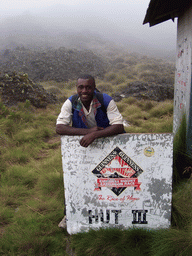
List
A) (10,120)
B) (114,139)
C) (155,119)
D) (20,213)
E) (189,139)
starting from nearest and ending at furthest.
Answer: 1. (114,139)
2. (20,213)
3. (189,139)
4. (10,120)
5. (155,119)

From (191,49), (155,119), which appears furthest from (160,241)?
(155,119)

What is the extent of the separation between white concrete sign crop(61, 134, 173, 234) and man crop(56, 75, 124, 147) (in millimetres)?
196

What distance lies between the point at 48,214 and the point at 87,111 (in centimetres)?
132

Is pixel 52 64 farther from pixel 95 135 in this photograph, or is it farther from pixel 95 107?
pixel 95 135

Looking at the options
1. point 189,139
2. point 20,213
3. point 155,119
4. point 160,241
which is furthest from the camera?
point 155,119

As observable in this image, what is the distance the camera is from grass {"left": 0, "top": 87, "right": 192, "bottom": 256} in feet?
6.87

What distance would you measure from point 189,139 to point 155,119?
3.98 meters

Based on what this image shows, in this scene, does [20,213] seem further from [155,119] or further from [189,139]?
[155,119]

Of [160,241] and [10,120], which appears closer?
[160,241]

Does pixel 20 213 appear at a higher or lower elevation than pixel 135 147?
lower

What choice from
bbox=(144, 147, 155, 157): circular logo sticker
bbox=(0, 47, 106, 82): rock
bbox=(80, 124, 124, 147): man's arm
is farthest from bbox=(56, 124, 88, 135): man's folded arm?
bbox=(0, 47, 106, 82): rock

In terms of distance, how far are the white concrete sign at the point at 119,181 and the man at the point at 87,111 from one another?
20 centimetres

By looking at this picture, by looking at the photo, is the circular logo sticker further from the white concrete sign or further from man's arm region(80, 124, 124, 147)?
man's arm region(80, 124, 124, 147)

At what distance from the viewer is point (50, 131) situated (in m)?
6.18
